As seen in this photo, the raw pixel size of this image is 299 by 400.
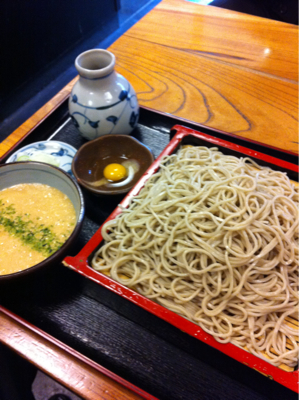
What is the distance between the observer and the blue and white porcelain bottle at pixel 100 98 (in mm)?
1589

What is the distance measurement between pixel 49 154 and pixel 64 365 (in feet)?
3.68

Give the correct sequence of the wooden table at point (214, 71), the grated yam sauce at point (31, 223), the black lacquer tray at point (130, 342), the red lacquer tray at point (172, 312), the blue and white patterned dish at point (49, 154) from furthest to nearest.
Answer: the wooden table at point (214, 71), the blue and white patterned dish at point (49, 154), the grated yam sauce at point (31, 223), the black lacquer tray at point (130, 342), the red lacquer tray at point (172, 312)

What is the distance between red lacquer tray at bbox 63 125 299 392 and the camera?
0.95 metres

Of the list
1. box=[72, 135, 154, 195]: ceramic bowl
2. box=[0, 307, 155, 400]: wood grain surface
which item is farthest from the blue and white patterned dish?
box=[0, 307, 155, 400]: wood grain surface

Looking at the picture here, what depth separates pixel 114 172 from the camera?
5.21ft

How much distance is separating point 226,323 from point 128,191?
2.42 feet

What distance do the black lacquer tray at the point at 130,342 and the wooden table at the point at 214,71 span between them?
0.97 m

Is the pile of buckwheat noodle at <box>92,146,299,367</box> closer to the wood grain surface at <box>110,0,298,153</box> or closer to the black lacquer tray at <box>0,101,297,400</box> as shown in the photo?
the black lacquer tray at <box>0,101,297,400</box>

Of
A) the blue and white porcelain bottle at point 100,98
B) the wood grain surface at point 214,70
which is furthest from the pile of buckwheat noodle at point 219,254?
the wood grain surface at point 214,70

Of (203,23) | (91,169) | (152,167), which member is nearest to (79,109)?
(91,169)

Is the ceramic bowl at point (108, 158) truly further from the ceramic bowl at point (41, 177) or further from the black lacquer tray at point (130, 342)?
the black lacquer tray at point (130, 342)

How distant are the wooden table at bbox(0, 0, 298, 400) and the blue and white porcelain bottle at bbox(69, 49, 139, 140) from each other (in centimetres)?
37

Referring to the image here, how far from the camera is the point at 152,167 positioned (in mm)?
1492

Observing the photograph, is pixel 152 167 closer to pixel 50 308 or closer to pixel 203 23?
pixel 50 308
